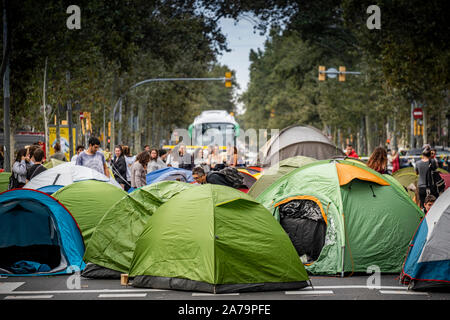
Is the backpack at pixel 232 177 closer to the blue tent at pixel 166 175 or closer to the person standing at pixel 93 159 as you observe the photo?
the person standing at pixel 93 159

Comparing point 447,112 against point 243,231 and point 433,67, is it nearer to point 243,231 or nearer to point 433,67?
point 433,67

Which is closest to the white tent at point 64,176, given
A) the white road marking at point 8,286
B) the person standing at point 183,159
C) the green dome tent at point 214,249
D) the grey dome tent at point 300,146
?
the white road marking at point 8,286

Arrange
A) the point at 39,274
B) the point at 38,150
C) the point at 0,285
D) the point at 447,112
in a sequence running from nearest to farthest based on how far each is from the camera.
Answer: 1. the point at 0,285
2. the point at 39,274
3. the point at 38,150
4. the point at 447,112

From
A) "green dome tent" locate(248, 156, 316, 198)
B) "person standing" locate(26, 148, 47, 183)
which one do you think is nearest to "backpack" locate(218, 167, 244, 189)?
"green dome tent" locate(248, 156, 316, 198)

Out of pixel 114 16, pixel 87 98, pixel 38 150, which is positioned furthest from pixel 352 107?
pixel 38 150

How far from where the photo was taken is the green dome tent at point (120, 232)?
438 inches

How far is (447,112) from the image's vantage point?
162 feet

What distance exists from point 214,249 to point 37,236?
3.91 metres

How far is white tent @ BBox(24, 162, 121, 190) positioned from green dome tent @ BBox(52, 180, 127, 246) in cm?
128

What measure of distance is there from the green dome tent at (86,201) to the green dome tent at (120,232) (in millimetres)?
1361

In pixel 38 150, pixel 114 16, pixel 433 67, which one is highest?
pixel 114 16

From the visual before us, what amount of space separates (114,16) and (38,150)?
1760 cm

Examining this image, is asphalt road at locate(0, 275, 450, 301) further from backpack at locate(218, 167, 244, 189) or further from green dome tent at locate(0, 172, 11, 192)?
green dome tent at locate(0, 172, 11, 192)

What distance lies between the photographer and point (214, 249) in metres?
9.74
